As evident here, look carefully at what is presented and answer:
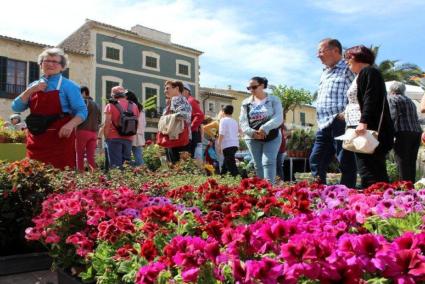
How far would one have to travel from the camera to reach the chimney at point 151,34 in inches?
1566

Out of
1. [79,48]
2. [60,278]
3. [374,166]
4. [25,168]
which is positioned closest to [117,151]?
[25,168]

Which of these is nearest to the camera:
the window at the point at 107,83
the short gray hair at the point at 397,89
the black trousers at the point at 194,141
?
the short gray hair at the point at 397,89

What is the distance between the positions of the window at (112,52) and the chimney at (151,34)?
3148mm

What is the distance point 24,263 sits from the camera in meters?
3.15

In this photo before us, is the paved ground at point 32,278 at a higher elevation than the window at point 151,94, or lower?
lower

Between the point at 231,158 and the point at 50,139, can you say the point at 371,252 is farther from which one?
the point at 231,158

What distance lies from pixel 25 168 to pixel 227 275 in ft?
7.77

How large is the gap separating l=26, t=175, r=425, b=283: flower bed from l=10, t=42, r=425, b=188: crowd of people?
1198 mm

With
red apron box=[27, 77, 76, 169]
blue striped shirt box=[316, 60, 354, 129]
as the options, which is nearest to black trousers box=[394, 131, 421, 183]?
blue striped shirt box=[316, 60, 354, 129]

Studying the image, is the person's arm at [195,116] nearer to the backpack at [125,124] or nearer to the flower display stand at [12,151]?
the backpack at [125,124]

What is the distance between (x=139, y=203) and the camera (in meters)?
2.73

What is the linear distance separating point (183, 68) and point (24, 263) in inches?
1556

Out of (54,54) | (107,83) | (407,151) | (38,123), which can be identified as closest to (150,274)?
(38,123)

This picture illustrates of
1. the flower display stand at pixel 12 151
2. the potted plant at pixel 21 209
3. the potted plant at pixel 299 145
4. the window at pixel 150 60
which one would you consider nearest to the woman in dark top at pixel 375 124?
the potted plant at pixel 21 209
